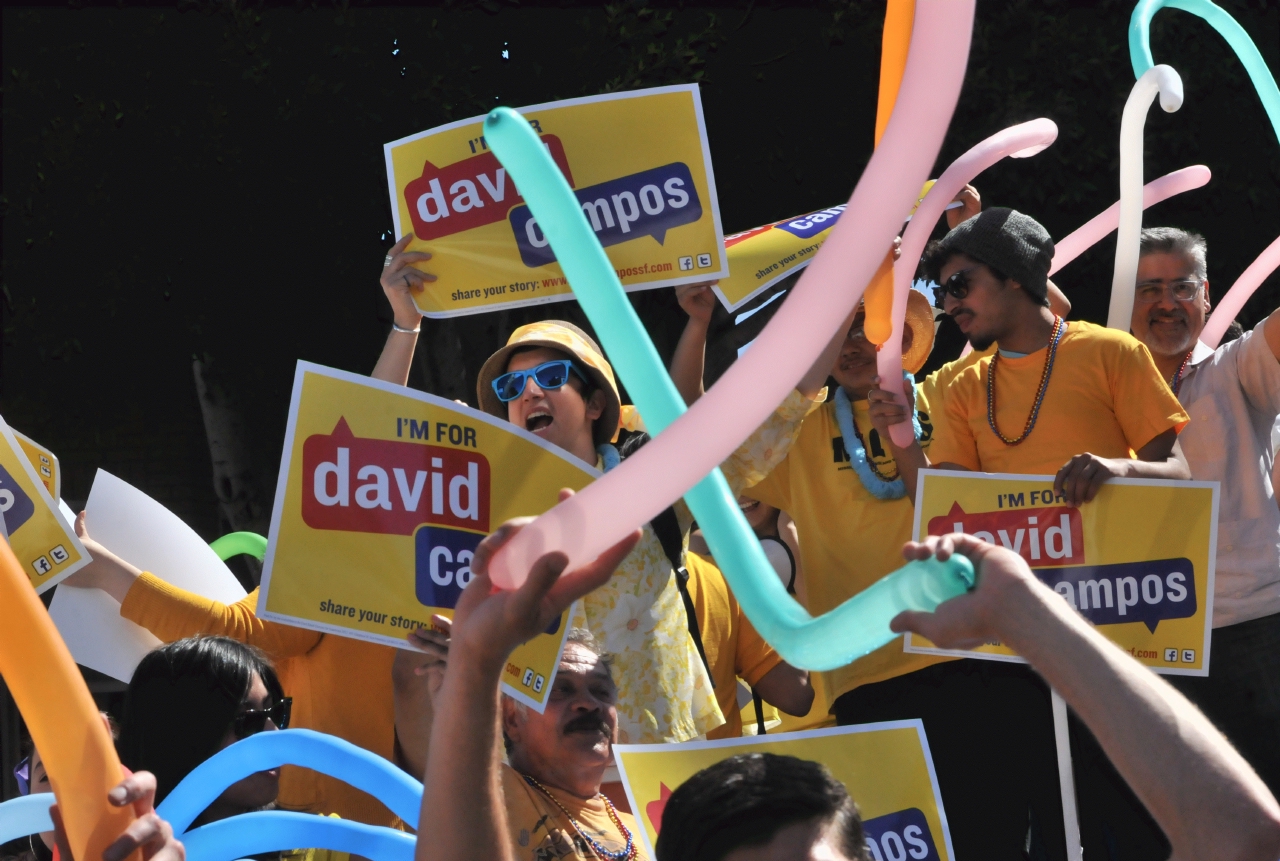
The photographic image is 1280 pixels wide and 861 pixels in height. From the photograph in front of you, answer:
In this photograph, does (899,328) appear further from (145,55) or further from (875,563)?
(145,55)

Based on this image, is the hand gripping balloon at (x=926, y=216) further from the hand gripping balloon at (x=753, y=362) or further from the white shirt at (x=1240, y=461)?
the hand gripping balloon at (x=753, y=362)

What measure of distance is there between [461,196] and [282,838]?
1.86 meters

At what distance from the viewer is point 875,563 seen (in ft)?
12.8

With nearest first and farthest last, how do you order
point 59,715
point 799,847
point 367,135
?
point 59,715 → point 799,847 → point 367,135

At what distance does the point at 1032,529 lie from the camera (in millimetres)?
3541

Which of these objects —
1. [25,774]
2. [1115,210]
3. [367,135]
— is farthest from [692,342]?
[367,135]

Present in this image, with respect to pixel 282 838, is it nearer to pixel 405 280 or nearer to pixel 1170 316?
pixel 405 280

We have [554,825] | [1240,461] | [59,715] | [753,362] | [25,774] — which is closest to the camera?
[753,362]

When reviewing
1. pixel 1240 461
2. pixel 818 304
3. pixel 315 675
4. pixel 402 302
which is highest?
pixel 402 302

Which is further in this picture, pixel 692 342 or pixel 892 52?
pixel 692 342

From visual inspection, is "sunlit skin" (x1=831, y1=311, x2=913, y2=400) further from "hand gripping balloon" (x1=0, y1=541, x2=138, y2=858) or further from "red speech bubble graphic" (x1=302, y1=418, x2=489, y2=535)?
"hand gripping balloon" (x1=0, y1=541, x2=138, y2=858)

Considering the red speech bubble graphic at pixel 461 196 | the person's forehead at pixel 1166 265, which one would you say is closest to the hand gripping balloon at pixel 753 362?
the red speech bubble graphic at pixel 461 196

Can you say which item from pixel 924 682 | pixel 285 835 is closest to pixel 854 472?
pixel 924 682

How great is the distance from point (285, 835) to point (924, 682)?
188 cm
